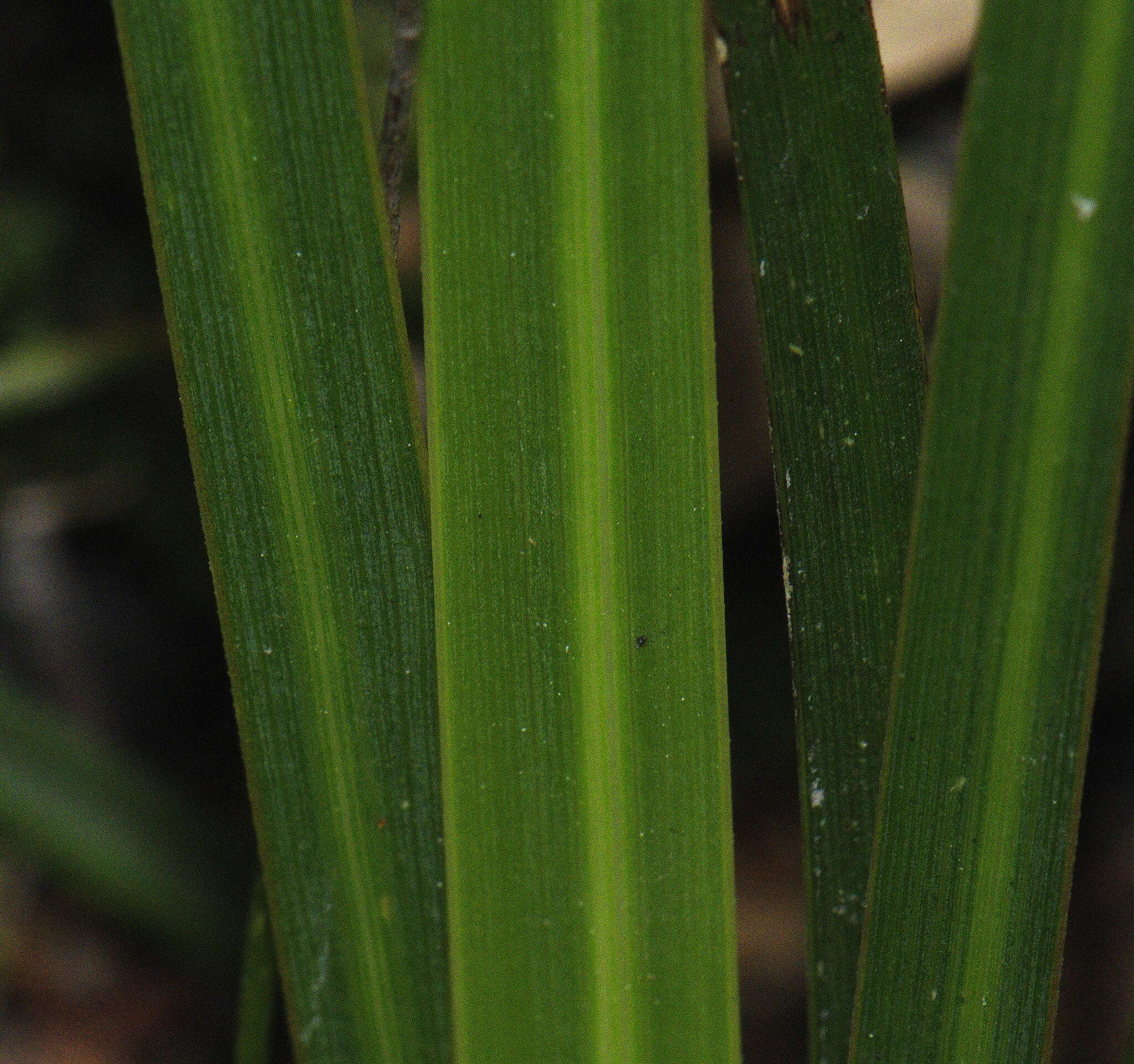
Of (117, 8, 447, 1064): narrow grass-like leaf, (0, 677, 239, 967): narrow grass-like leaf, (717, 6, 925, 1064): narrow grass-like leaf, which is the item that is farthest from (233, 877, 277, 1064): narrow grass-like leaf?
(0, 677, 239, 967): narrow grass-like leaf

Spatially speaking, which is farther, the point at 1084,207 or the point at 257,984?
the point at 257,984

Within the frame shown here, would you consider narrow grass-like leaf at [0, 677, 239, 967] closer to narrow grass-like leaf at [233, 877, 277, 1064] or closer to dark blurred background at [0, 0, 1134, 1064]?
dark blurred background at [0, 0, 1134, 1064]

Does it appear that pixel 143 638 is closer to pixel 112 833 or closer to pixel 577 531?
pixel 112 833

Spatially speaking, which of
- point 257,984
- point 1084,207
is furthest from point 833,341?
point 257,984

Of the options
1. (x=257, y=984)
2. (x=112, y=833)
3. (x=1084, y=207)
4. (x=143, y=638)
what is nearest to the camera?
(x=1084, y=207)

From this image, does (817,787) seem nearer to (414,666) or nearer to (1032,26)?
(414,666)
